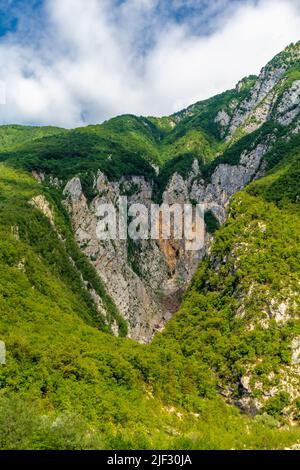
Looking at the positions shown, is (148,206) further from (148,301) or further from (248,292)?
(248,292)

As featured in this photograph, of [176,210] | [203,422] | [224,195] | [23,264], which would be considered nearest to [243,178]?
[224,195]

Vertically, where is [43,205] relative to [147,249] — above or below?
above

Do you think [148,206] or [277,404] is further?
[148,206]

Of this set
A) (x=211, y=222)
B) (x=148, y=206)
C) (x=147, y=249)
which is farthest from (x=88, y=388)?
(x=211, y=222)

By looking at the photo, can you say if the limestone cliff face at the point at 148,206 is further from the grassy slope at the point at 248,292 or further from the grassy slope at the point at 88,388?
the grassy slope at the point at 88,388

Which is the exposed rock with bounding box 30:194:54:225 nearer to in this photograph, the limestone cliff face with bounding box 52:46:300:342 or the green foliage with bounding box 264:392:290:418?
the limestone cliff face with bounding box 52:46:300:342

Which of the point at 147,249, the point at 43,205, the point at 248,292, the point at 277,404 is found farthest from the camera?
the point at 147,249

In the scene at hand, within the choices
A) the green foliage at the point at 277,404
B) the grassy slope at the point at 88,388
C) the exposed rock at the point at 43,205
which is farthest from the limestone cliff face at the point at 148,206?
the green foliage at the point at 277,404

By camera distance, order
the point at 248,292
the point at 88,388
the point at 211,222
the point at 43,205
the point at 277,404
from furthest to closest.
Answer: the point at 211,222
the point at 43,205
the point at 248,292
the point at 277,404
the point at 88,388
